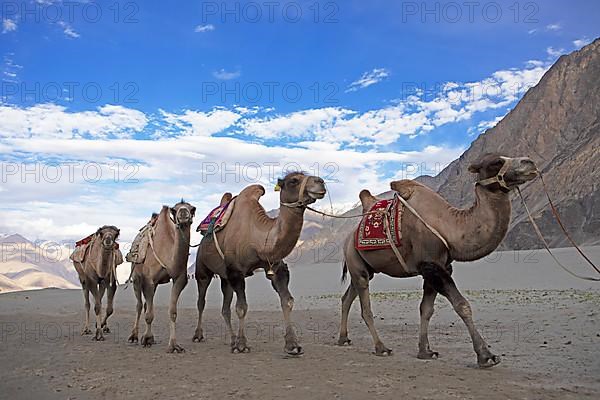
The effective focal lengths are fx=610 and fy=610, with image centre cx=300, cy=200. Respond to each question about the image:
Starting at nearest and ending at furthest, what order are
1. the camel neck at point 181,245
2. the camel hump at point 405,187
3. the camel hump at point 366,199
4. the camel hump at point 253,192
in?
1. the camel hump at point 405,187
2. the camel neck at point 181,245
3. the camel hump at point 253,192
4. the camel hump at point 366,199

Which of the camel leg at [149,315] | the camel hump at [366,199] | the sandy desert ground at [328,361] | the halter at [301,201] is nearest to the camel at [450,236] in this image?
the sandy desert ground at [328,361]

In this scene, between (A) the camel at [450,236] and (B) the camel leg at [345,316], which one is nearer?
(A) the camel at [450,236]

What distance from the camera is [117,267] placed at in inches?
518

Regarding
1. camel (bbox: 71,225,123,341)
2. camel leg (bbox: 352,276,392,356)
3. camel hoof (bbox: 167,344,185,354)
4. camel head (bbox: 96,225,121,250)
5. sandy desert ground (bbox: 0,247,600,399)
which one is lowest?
sandy desert ground (bbox: 0,247,600,399)

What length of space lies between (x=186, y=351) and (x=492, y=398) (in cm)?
545

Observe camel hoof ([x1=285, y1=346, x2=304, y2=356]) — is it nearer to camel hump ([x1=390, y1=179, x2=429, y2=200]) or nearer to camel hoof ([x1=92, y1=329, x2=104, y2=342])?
camel hump ([x1=390, y1=179, x2=429, y2=200])

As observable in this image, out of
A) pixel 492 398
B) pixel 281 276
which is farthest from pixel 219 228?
pixel 492 398

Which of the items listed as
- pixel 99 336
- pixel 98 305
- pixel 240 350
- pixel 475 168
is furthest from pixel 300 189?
pixel 98 305

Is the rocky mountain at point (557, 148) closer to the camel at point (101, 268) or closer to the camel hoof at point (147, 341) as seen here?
Answer: the camel at point (101, 268)

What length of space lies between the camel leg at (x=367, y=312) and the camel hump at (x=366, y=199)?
143 centimetres

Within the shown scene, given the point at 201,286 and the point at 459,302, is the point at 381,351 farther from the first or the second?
the point at 201,286

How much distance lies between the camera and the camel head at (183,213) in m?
9.76

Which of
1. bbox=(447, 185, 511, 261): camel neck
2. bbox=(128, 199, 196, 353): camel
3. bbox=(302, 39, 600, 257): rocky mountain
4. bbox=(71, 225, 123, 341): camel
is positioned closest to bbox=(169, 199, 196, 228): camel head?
bbox=(128, 199, 196, 353): camel

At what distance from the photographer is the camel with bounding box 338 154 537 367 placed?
769 centimetres
